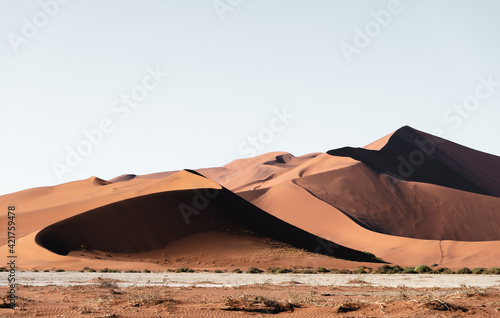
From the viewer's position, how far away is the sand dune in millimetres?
46156

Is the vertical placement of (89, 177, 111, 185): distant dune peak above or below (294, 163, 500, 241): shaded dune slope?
above

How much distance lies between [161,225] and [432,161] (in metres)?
72.9

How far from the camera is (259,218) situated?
57531 mm

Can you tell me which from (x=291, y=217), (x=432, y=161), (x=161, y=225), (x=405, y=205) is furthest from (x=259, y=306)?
(x=432, y=161)

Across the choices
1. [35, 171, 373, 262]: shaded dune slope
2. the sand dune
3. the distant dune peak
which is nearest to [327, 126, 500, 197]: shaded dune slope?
the sand dune

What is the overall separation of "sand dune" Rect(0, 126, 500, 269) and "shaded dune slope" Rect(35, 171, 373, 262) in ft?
0.29

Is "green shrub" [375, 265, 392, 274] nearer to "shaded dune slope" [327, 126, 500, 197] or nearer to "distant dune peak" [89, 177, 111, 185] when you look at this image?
"distant dune peak" [89, 177, 111, 185]

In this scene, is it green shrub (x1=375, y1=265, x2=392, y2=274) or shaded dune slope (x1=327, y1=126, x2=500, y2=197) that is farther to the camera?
shaded dune slope (x1=327, y1=126, x2=500, y2=197)

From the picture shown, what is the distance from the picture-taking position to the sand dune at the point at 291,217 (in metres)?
46.2

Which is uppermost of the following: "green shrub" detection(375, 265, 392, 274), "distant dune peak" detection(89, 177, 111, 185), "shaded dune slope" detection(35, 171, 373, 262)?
"distant dune peak" detection(89, 177, 111, 185)

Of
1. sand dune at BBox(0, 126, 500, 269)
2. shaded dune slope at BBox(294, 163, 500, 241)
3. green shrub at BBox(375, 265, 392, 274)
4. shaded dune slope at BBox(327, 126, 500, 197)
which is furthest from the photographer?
shaded dune slope at BBox(327, 126, 500, 197)

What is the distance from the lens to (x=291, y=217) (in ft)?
259

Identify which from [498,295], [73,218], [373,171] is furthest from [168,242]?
[373,171]

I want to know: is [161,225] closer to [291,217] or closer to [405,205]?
[291,217]
